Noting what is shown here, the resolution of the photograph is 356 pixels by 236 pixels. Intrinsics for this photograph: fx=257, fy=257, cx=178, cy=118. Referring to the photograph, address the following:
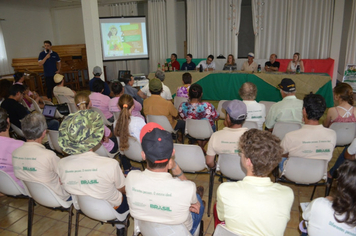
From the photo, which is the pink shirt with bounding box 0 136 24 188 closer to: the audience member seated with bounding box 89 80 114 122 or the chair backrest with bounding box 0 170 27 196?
the chair backrest with bounding box 0 170 27 196

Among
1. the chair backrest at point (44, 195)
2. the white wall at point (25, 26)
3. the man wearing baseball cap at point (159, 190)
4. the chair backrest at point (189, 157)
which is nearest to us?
the man wearing baseball cap at point (159, 190)

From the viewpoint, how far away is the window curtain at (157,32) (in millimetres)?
9695

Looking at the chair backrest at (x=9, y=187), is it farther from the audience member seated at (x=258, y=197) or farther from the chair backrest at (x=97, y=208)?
the audience member seated at (x=258, y=197)

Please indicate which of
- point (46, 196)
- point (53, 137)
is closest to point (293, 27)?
point (53, 137)

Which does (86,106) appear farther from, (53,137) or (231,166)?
(231,166)

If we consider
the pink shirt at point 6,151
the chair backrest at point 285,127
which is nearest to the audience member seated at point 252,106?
→ the chair backrest at point 285,127

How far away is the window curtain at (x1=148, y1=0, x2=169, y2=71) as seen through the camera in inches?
382

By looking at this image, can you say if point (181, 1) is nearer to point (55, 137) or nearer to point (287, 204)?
point (55, 137)

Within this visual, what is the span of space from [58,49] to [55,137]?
8.41 m

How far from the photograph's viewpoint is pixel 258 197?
1278 millimetres

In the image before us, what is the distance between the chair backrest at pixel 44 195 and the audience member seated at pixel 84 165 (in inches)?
9.7

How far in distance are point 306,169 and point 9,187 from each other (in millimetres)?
2492

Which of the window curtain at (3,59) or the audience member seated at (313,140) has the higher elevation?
the window curtain at (3,59)

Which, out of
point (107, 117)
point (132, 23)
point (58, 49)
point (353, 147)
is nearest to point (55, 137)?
point (107, 117)
